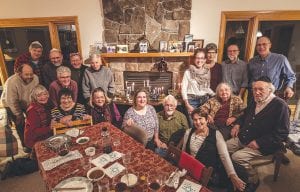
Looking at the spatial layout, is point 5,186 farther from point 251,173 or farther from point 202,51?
point 202,51

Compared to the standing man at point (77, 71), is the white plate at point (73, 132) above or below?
below

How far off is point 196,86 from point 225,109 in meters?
0.72

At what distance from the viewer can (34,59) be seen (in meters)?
3.45

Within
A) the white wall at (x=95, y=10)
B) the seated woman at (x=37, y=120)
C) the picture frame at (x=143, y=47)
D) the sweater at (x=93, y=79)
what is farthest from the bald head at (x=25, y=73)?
the picture frame at (x=143, y=47)

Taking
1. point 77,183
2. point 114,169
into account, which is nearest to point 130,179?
point 114,169

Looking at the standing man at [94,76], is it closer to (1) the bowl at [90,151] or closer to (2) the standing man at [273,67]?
(1) the bowl at [90,151]

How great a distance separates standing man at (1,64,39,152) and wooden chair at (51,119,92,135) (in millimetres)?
1014

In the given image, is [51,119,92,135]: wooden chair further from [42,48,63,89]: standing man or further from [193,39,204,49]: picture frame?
[193,39,204,49]: picture frame

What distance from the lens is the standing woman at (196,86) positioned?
11.0 feet

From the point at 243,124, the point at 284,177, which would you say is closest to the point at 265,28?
the point at 243,124

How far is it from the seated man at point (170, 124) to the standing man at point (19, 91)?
1998 mm

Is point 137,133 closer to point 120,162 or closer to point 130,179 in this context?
point 120,162

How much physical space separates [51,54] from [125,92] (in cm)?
143

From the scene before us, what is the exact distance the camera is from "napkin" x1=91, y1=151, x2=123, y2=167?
73.5 inches
